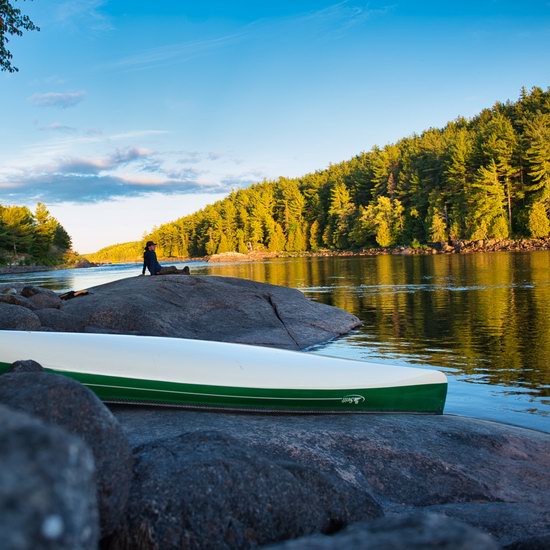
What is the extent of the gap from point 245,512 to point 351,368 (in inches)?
157

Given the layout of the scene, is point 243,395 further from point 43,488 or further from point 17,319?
point 43,488

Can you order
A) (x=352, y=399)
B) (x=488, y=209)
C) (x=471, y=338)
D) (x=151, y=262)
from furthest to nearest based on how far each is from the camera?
(x=488, y=209)
(x=151, y=262)
(x=471, y=338)
(x=352, y=399)

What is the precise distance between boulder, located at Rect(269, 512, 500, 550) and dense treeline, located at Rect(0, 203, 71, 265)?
86.9 metres

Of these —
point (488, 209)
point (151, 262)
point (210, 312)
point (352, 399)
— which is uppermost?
point (488, 209)

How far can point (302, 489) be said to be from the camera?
3098 millimetres

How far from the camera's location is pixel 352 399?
6367 mm

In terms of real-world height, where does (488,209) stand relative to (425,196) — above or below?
below

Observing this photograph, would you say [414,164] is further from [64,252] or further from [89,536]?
[89,536]

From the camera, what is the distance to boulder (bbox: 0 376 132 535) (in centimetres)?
252

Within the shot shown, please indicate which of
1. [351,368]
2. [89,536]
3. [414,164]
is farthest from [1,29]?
[414,164]

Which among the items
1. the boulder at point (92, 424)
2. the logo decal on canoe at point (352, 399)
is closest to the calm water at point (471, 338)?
the logo decal on canoe at point (352, 399)

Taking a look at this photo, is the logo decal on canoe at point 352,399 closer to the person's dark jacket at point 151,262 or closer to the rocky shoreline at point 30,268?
the person's dark jacket at point 151,262

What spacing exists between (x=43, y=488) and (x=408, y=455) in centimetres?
438

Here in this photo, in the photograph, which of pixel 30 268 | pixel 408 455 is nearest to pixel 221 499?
pixel 408 455
